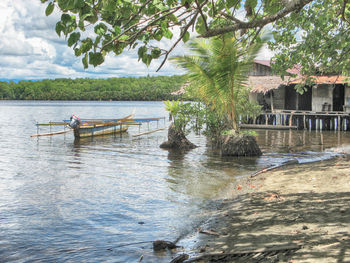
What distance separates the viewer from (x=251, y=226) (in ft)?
15.8

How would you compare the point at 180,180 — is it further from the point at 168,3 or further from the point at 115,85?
the point at 115,85

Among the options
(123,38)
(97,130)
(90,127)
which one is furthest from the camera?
(97,130)

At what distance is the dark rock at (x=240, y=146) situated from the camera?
12547mm

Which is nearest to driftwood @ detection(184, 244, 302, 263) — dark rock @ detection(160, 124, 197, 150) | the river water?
the river water

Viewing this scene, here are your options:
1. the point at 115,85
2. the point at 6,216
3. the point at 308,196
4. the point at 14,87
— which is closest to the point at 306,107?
the point at 308,196

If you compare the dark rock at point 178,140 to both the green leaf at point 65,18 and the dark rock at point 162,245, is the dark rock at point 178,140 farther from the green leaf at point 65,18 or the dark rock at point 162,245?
the green leaf at point 65,18

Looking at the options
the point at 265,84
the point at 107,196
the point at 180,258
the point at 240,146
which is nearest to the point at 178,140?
the point at 240,146

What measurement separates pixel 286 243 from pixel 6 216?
16.6ft

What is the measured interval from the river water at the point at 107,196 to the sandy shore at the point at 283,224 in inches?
21.4

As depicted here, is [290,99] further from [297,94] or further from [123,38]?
[123,38]

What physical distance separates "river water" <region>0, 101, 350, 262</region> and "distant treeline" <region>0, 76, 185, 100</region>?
11062cm

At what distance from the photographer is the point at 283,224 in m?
4.64

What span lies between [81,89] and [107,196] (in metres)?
127

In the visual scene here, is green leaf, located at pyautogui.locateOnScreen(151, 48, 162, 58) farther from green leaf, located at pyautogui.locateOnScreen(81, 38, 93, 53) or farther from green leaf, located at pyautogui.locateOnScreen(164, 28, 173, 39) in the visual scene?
green leaf, located at pyautogui.locateOnScreen(81, 38, 93, 53)
